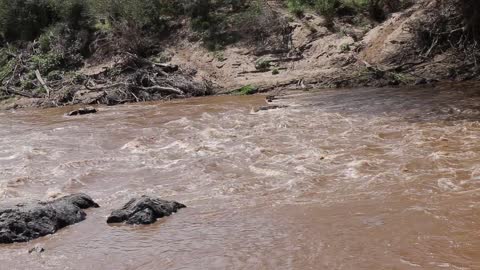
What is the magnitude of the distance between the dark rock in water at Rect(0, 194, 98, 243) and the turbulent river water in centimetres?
14

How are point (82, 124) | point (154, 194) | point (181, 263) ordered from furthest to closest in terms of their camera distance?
1. point (82, 124)
2. point (154, 194)
3. point (181, 263)

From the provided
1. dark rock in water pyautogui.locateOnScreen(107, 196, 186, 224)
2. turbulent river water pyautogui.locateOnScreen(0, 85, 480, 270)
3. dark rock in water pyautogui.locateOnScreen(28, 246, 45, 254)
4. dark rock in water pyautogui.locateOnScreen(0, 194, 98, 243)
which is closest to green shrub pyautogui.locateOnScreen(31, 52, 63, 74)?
turbulent river water pyautogui.locateOnScreen(0, 85, 480, 270)

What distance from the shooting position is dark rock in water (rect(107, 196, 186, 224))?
22.2 ft

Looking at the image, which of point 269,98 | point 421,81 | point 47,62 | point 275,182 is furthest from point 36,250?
point 47,62

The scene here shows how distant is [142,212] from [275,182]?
2.17m

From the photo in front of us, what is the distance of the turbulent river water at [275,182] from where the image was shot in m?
5.50

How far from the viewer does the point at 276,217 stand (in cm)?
655

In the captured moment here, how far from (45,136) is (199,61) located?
10.6m

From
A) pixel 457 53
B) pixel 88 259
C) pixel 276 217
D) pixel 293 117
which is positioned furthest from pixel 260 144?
pixel 457 53

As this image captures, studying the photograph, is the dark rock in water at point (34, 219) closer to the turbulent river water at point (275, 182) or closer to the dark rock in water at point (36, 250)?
the turbulent river water at point (275, 182)

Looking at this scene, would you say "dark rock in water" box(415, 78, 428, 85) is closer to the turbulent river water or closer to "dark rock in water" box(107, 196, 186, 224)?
the turbulent river water

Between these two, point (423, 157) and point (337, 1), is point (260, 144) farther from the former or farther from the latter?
point (337, 1)

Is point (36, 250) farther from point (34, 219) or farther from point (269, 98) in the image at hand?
point (269, 98)

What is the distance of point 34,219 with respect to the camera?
661cm
